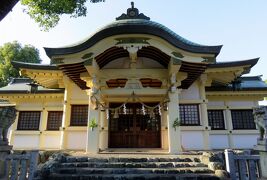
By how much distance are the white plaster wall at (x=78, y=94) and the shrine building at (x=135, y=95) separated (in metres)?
0.06

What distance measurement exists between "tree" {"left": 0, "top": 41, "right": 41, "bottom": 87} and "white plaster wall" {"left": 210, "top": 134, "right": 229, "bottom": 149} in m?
26.4

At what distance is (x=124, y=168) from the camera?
280 inches

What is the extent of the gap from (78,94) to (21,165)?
700 centimetres

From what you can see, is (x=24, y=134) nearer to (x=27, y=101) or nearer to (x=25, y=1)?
(x=27, y=101)

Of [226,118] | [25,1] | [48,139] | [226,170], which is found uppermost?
[25,1]

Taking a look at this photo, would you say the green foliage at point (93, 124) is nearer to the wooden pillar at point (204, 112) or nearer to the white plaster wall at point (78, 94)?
the white plaster wall at point (78, 94)

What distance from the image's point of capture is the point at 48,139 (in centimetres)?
1327

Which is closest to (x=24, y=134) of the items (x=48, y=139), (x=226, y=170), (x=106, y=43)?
(x=48, y=139)

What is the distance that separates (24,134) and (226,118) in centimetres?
1289

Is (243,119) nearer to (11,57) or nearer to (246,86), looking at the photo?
(246,86)

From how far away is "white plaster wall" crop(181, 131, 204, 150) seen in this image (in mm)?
11945

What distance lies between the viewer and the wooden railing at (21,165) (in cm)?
597

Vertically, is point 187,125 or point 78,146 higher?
point 187,125

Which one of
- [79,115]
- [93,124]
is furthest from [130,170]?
[79,115]
